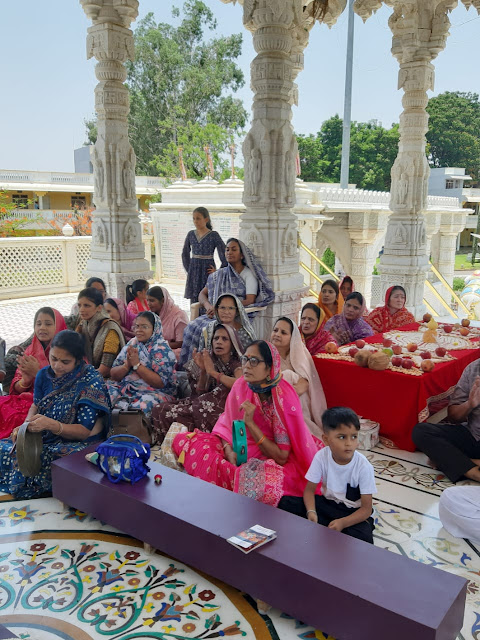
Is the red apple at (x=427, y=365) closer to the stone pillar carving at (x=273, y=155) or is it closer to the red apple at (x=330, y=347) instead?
the red apple at (x=330, y=347)

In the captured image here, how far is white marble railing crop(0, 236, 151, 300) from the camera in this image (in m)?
9.78

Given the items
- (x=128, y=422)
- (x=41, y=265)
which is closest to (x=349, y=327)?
(x=128, y=422)

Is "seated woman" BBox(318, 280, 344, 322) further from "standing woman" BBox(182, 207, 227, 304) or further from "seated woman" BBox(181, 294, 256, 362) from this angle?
"seated woman" BBox(181, 294, 256, 362)

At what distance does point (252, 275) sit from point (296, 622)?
3.49 m

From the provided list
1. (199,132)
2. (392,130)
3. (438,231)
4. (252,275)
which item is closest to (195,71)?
(199,132)

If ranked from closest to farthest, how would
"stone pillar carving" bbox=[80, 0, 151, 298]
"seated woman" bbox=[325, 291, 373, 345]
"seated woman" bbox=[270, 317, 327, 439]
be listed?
"seated woman" bbox=[270, 317, 327, 439] → "seated woman" bbox=[325, 291, 373, 345] → "stone pillar carving" bbox=[80, 0, 151, 298]

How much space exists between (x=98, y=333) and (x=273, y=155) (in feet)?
8.07

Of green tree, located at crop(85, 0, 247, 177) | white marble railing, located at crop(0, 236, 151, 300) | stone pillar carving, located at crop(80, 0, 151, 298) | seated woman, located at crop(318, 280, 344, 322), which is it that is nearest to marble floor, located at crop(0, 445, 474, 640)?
seated woman, located at crop(318, 280, 344, 322)

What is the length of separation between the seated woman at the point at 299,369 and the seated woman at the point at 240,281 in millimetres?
1293

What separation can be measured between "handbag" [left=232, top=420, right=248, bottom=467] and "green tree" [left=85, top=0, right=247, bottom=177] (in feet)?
71.8

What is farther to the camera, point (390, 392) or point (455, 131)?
point (455, 131)

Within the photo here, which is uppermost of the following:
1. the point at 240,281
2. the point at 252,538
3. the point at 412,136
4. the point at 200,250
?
the point at 412,136

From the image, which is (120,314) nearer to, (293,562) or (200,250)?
(200,250)

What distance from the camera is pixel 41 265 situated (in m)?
10.2
